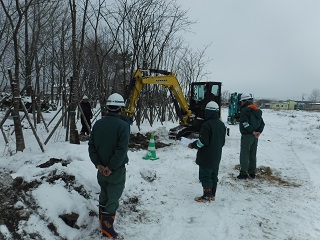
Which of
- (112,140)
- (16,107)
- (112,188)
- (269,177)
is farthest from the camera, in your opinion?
(16,107)

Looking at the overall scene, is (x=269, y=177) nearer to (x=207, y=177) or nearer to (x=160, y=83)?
(x=207, y=177)

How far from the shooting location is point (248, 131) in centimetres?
707

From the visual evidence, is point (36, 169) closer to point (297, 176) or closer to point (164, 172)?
point (164, 172)

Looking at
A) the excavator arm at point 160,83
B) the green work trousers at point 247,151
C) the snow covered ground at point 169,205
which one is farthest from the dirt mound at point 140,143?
the green work trousers at point 247,151

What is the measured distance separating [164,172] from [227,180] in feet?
5.11

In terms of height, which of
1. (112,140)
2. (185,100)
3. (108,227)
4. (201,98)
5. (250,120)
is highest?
(201,98)

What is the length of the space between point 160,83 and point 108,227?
8504 millimetres

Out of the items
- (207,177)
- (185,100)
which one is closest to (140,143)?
(185,100)

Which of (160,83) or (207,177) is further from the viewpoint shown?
(160,83)

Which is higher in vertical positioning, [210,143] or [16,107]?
[16,107]

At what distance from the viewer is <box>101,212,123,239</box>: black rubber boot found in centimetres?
408

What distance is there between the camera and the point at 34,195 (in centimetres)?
431

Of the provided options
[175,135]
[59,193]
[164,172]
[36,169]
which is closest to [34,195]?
[59,193]

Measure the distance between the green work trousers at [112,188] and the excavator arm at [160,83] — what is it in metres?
6.92
